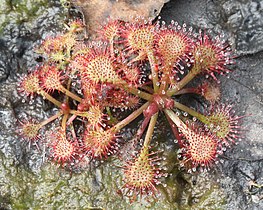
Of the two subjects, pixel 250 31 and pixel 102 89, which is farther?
pixel 250 31

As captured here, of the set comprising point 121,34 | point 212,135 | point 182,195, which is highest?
point 121,34

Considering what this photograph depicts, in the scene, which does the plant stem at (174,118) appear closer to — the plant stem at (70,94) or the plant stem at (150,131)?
the plant stem at (150,131)

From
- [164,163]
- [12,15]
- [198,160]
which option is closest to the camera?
[198,160]

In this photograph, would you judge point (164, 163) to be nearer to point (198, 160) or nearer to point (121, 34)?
point (198, 160)

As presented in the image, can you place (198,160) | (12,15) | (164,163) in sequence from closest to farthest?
(198,160) → (164,163) → (12,15)

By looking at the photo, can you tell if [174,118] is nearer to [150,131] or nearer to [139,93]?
[150,131]

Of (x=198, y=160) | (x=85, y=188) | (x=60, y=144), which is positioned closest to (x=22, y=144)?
(x=60, y=144)

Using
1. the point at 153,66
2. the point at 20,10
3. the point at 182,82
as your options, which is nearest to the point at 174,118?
the point at 182,82

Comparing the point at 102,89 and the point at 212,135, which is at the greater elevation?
the point at 102,89
